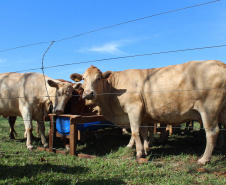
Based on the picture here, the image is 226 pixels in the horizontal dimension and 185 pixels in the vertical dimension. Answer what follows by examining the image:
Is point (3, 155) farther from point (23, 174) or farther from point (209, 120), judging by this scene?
point (209, 120)

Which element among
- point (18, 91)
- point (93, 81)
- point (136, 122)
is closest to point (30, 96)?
point (18, 91)

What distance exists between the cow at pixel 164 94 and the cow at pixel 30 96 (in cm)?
132

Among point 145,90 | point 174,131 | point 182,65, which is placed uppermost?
point 182,65

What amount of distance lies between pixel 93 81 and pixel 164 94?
1831mm

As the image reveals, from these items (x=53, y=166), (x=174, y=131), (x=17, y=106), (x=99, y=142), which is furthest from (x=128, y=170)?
(x=174, y=131)

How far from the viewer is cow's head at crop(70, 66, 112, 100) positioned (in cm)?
563

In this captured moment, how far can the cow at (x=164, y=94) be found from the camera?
5141 mm

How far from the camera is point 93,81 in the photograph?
586 centimetres

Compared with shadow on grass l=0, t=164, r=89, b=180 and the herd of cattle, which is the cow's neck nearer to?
the herd of cattle

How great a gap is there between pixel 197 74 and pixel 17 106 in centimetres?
600

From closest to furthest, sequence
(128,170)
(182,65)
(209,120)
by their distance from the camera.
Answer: (128,170), (209,120), (182,65)

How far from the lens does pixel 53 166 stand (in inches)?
194

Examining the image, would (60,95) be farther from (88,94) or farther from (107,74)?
(88,94)

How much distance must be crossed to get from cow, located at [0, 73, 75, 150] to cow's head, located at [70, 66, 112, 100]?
5.48 feet
